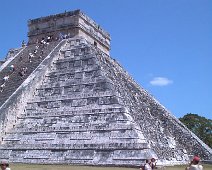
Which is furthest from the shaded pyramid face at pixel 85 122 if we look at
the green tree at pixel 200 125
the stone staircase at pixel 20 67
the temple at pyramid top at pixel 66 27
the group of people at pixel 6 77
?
the green tree at pixel 200 125

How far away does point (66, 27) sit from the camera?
68.0ft

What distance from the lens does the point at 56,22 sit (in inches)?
838

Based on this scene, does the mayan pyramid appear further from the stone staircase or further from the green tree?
the green tree

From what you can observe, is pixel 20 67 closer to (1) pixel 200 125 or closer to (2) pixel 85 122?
(2) pixel 85 122

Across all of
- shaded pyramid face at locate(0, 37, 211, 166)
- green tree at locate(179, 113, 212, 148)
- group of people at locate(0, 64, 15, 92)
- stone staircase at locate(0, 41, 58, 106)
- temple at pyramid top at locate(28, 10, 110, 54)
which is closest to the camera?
shaded pyramid face at locate(0, 37, 211, 166)

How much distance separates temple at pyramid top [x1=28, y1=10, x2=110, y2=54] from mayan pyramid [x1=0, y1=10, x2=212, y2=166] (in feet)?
5.20

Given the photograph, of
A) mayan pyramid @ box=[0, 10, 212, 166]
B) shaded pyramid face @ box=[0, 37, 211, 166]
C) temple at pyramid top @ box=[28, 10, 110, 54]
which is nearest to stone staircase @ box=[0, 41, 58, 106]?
mayan pyramid @ box=[0, 10, 212, 166]

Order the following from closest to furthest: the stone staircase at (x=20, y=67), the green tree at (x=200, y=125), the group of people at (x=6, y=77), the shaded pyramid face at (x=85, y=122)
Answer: the shaded pyramid face at (x=85, y=122) → the stone staircase at (x=20, y=67) → the group of people at (x=6, y=77) → the green tree at (x=200, y=125)

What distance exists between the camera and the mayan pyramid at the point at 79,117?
40.3 ft

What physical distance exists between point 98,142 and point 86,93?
258cm

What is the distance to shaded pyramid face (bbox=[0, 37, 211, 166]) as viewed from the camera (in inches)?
481

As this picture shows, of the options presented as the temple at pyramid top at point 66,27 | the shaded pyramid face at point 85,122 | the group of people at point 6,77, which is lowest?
the shaded pyramid face at point 85,122

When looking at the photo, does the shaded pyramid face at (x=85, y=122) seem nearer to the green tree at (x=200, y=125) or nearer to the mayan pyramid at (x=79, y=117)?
the mayan pyramid at (x=79, y=117)

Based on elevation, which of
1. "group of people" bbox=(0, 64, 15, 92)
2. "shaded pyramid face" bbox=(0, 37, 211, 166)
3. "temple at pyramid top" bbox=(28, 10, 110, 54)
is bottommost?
"shaded pyramid face" bbox=(0, 37, 211, 166)
